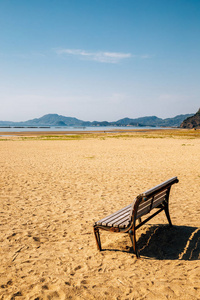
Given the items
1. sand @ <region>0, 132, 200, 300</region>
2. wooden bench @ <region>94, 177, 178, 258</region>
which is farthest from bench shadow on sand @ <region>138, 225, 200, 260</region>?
wooden bench @ <region>94, 177, 178, 258</region>

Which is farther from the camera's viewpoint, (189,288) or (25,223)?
(25,223)

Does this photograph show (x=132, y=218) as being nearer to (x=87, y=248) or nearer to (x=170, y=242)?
(x=87, y=248)

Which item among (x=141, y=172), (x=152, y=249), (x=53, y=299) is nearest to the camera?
(x=53, y=299)

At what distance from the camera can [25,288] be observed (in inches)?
144

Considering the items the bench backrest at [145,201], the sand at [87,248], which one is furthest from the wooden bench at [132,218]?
the sand at [87,248]

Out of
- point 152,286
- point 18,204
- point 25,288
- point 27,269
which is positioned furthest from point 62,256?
point 18,204

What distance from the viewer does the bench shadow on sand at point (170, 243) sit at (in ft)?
15.2

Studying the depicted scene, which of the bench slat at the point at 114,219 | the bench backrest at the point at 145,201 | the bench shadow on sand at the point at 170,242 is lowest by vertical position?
the bench shadow on sand at the point at 170,242

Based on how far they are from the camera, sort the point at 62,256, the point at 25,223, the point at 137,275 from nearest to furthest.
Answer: the point at 137,275 < the point at 62,256 < the point at 25,223

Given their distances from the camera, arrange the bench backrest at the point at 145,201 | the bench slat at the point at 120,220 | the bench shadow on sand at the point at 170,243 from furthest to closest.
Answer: the bench shadow on sand at the point at 170,243, the bench slat at the point at 120,220, the bench backrest at the point at 145,201

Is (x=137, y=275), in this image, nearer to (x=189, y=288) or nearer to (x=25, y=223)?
(x=189, y=288)

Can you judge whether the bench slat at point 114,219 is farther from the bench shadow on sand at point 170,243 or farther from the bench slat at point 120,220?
the bench shadow on sand at point 170,243

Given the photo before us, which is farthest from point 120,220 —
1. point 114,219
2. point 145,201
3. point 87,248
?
point 87,248

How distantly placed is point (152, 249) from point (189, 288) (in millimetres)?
1292
